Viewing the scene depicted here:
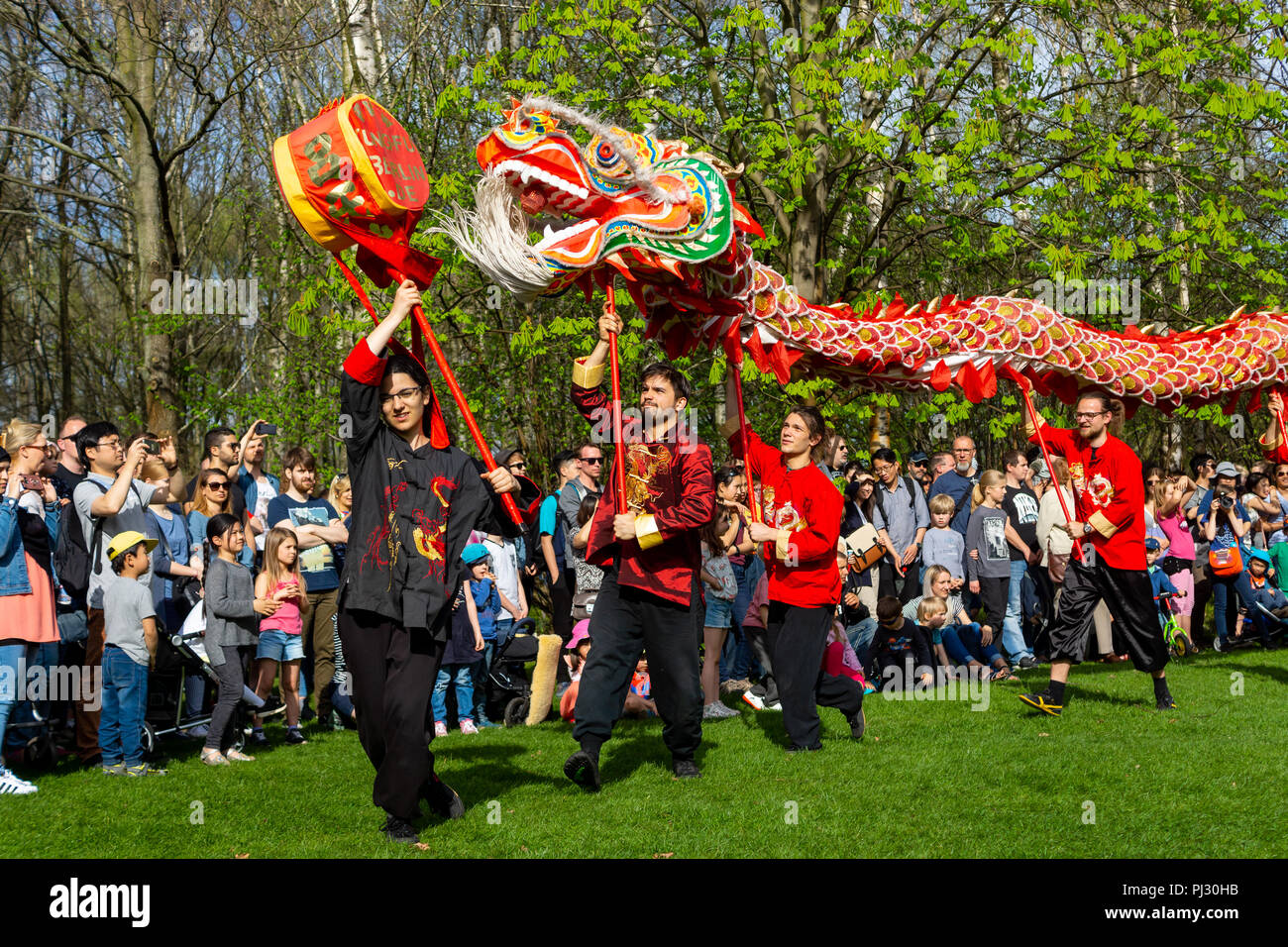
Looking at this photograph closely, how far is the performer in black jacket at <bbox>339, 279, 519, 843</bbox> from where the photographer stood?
4.88 m

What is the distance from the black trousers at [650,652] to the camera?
235 inches

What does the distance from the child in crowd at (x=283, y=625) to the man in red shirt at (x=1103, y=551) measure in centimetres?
465

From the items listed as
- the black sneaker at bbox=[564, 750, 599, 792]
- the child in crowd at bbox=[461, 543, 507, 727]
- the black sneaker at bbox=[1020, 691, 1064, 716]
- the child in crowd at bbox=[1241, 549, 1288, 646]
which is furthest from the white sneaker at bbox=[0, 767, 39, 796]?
the child in crowd at bbox=[1241, 549, 1288, 646]

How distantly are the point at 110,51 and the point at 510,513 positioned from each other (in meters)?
12.0

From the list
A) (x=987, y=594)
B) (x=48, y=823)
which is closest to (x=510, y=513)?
(x=48, y=823)

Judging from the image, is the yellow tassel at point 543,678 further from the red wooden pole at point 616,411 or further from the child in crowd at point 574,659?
the red wooden pole at point 616,411

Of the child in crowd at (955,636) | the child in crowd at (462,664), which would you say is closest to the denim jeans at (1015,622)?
the child in crowd at (955,636)

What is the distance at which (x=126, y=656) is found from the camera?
21.4 ft

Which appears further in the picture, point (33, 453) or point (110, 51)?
point (110, 51)

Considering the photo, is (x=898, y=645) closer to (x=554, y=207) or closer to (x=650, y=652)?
(x=650, y=652)

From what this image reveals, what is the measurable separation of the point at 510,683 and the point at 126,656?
267 centimetres

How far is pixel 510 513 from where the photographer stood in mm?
5137

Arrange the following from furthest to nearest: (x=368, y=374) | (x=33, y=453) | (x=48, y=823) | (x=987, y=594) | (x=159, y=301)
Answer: (x=159, y=301) < (x=987, y=594) < (x=33, y=453) < (x=48, y=823) < (x=368, y=374)

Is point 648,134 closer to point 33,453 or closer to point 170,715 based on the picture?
point 33,453
